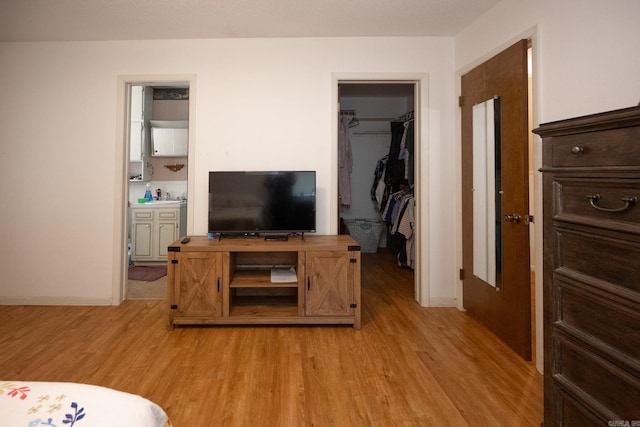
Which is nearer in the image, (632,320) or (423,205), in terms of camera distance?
(632,320)

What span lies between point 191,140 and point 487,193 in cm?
249

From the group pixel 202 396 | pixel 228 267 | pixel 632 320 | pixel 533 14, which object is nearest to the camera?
pixel 632 320

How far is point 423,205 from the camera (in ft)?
9.46

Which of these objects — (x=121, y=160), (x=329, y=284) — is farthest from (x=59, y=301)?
(x=329, y=284)

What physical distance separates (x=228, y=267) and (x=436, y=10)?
8.20 feet

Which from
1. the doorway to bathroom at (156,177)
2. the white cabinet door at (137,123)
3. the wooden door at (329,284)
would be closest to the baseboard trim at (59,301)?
the doorway to bathroom at (156,177)

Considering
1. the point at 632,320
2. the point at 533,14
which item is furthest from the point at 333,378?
the point at 533,14

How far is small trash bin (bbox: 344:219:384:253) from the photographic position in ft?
16.4

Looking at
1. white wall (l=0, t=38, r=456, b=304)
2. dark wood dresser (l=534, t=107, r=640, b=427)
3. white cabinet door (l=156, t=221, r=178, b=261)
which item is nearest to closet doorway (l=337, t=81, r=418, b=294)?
white wall (l=0, t=38, r=456, b=304)

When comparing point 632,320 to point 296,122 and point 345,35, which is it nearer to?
point 296,122

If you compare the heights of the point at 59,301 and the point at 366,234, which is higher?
the point at 366,234

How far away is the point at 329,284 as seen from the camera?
7.93ft

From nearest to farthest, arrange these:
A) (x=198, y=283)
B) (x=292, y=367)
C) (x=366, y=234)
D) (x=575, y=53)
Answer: (x=575, y=53) → (x=292, y=367) → (x=198, y=283) → (x=366, y=234)

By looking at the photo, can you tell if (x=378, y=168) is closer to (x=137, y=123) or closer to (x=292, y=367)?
(x=137, y=123)
